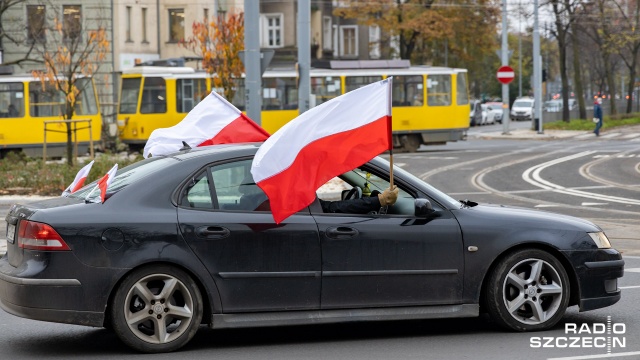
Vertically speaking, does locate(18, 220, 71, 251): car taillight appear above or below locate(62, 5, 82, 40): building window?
below

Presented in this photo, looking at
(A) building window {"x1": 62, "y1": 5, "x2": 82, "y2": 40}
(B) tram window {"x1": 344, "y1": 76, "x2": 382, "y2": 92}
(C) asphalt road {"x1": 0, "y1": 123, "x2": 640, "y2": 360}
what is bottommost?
(C) asphalt road {"x1": 0, "y1": 123, "x2": 640, "y2": 360}

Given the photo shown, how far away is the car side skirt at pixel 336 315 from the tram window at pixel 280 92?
31.5 metres

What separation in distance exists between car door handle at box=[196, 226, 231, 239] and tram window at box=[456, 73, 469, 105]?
3350 cm

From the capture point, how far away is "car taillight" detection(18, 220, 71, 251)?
7141 mm

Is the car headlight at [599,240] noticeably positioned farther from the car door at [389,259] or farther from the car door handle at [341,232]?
the car door handle at [341,232]

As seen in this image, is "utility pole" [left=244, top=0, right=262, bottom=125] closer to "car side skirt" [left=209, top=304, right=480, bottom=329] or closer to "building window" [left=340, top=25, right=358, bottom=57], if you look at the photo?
"car side skirt" [left=209, top=304, right=480, bottom=329]

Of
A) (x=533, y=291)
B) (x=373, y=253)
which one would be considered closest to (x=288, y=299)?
(x=373, y=253)

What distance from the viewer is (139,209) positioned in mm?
7363

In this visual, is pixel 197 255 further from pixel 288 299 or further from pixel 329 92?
pixel 329 92

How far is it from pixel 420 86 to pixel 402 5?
80.4 feet

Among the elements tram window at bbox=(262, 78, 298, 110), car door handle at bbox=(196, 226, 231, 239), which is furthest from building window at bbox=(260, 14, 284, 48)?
car door handle at bbox=(196, 226, 231, 239)

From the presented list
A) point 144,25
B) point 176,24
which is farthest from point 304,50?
point 176,24

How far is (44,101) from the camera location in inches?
1462

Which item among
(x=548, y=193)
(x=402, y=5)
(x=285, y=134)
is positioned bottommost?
(x=548, y=193)
